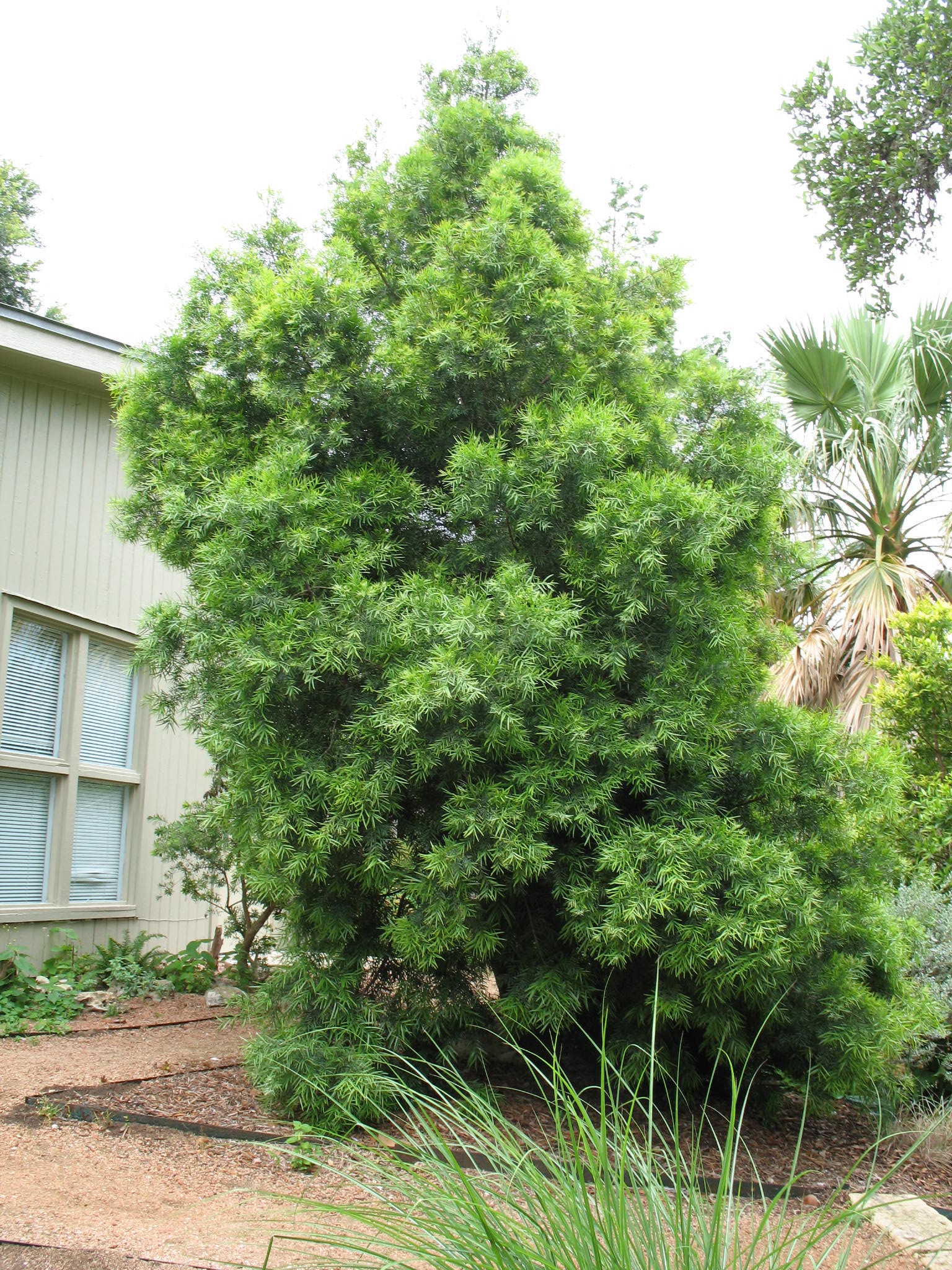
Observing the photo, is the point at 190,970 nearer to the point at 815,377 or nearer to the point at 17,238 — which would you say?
the point at 815,377

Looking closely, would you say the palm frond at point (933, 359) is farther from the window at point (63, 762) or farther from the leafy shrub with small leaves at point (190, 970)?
the leafy shrub with small leaves at point (190, 970)

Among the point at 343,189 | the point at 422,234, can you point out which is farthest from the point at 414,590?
the point at 343,189

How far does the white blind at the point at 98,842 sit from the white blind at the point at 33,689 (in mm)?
557

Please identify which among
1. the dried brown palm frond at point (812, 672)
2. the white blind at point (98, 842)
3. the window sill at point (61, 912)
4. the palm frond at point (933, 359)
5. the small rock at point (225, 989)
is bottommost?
the small rock at point (225, 989)

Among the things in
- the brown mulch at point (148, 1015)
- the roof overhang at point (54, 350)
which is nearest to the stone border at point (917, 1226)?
the brown mulch at point (148, 1015)

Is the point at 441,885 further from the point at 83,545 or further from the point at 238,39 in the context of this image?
the point at 238,39

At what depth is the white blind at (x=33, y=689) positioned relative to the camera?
6.82 metres

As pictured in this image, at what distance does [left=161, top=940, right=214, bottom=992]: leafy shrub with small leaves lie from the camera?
7.48 metres

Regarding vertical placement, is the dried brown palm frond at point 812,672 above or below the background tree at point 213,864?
above

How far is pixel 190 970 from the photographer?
755cm

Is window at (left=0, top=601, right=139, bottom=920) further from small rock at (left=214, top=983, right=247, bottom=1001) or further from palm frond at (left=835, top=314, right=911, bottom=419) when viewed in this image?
palm frond at (left=835, top=314, right=911, bottom=419)

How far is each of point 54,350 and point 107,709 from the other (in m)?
2.82

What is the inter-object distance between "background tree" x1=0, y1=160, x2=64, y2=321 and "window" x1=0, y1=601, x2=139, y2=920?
42.2 ft

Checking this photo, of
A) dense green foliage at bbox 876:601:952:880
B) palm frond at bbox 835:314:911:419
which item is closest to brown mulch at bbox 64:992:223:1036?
dense green foliage at bbox 876:601:952:880
